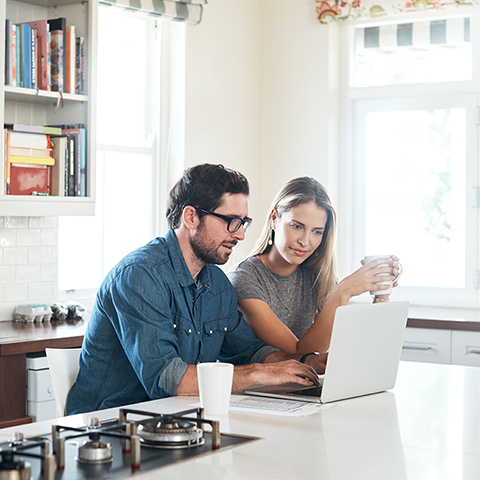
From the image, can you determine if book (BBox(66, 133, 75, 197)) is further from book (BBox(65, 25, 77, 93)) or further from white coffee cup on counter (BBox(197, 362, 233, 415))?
white coffee cup on counter (BBox(197, 362, 233, 415))

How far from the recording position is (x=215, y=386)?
1.57 m

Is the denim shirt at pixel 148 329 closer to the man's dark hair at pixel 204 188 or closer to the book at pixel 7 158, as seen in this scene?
the man's dark hair at pixel 204 188

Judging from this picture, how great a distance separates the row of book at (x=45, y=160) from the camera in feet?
10.3

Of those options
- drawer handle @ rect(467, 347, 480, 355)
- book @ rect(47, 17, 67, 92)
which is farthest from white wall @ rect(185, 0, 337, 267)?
drawer handle @ rect(467, 347, 480, 355)

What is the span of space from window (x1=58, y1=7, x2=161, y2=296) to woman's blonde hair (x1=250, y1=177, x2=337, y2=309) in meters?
1.56

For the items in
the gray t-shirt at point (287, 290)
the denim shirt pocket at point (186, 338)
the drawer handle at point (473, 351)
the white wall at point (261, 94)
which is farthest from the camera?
the white wall at point (261, 94)

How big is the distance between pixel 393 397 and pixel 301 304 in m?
0.76

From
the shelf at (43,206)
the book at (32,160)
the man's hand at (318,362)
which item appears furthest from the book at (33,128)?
the man's hand at (318,362)

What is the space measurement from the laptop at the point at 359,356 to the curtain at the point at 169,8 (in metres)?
2.52

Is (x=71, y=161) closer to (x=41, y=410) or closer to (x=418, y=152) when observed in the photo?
(x=41, y=410)

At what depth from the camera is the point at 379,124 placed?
468 cm

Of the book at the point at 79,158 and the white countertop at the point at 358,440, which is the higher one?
the book at the point at 79,158

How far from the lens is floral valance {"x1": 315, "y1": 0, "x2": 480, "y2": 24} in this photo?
4301mm

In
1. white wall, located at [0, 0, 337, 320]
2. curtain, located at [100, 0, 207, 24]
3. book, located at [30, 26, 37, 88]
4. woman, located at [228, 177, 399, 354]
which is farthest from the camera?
white wall, located at [0, 0, 337, 320]
